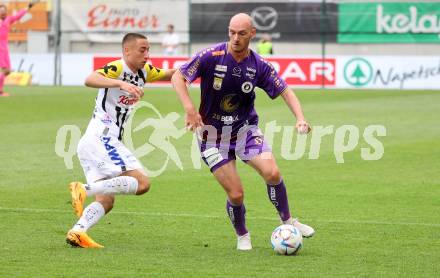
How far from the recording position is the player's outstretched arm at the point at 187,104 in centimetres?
923

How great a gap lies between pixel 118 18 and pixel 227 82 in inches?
1376

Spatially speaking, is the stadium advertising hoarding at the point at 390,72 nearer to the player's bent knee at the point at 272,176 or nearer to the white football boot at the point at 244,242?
the player's bent knee at the point at 272,176

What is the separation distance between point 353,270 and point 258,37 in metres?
35.2

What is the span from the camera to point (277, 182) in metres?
9.75

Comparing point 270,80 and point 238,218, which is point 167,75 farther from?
point 238,218

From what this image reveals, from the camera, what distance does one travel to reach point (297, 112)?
956cm

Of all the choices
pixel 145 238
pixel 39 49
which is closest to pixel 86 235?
pixel 145 238

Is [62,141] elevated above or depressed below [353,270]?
below

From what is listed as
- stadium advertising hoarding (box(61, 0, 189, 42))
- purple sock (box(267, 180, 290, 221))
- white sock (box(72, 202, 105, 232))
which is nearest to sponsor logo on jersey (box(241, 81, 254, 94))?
purple sock (box(267, 180, 290, 221))

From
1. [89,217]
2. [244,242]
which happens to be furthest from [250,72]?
[89,217]

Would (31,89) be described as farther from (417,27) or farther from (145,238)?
(145,238)

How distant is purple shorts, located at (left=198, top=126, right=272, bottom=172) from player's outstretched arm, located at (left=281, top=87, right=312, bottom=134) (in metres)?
0.46

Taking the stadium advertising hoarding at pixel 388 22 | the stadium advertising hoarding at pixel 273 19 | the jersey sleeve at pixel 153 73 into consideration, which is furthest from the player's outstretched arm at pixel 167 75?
the stadium advertising hoarding at pixel 273 19

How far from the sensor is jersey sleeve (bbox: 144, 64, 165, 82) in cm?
1011
